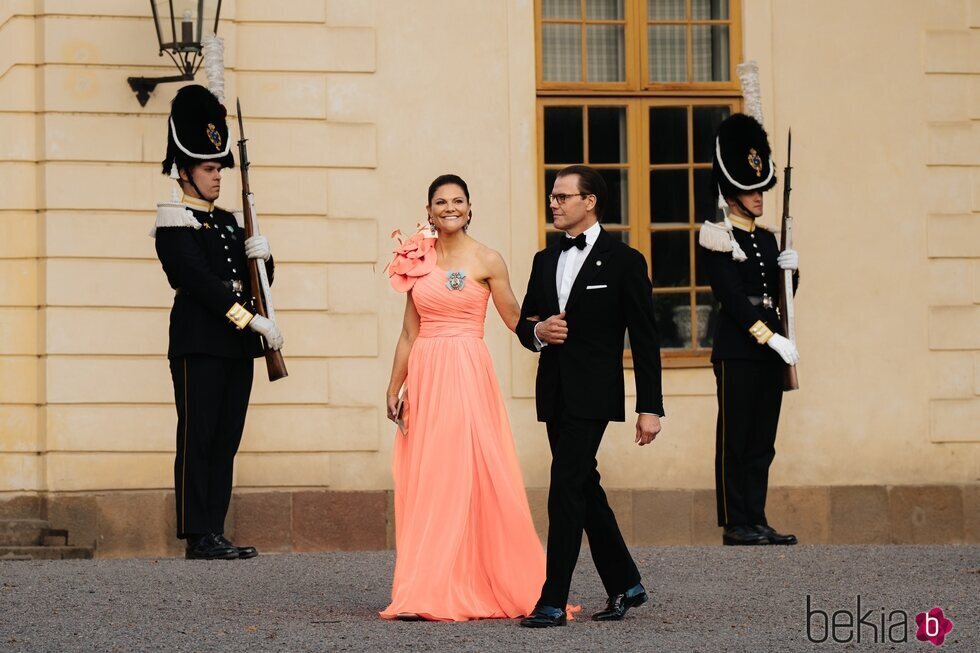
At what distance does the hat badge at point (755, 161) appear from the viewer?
37.3 feet

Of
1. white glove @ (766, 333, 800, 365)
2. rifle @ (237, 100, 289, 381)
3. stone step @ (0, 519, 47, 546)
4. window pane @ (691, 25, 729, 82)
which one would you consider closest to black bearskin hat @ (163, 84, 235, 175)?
rifle @ (237, 100, 289, 381)

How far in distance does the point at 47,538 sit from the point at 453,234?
4.05 metres

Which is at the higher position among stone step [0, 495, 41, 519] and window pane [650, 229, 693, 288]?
window pane [650, 229, 693, 288]

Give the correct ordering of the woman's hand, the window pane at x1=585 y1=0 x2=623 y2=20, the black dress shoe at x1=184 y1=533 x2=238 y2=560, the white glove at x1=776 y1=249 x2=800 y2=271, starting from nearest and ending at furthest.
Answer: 1. the woman's hand
2. the black dress shoe at x1=184 y1=533 x2=238 y2=560
3. the white glove at x1=776 y1=249 x2=800 y2=271
4. the window pane at x1=585 y1=0 x2=623 y2=20

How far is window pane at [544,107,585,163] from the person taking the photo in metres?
12.9

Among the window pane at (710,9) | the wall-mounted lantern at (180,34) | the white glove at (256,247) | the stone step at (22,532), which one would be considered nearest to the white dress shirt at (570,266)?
the white glove at (256,247)

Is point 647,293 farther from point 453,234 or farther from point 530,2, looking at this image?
point 530,2

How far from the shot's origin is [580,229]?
27.3 ft

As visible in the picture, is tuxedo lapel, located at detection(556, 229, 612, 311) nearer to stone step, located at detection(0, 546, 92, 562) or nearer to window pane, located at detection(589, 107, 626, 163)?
stone step, located at detection(0, 546, 92, 562)

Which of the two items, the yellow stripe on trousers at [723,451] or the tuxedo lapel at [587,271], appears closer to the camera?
the tuxedo lapel at [587,271]

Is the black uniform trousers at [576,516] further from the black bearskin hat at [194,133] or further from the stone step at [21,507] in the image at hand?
the stone step at [21,507]

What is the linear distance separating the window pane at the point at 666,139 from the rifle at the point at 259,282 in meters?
3.17

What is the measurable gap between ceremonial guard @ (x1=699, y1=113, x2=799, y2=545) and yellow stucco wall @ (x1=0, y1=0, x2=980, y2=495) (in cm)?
153

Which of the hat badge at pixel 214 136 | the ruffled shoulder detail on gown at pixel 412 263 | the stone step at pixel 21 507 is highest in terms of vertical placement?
the hat badge at pixel 214 136
